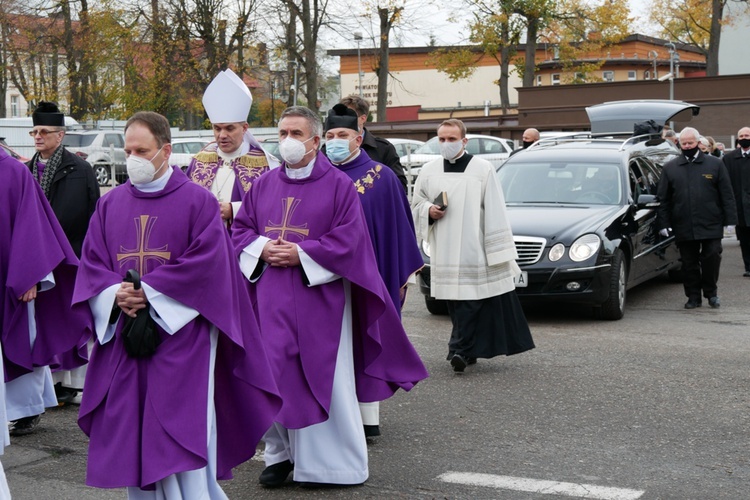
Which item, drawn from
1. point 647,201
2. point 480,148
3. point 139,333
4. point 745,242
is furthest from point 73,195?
point 480,148

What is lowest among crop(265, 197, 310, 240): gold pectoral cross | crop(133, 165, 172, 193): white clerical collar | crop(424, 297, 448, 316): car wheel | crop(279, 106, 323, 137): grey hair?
crop(424, 297, 448, 316): car wheel

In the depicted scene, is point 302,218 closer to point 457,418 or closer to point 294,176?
point 294,176

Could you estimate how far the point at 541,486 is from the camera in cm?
581

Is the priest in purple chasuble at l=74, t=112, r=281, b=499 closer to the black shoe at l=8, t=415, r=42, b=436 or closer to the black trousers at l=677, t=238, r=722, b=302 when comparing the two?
the black shoe at l=8, t=415, r=42, b=436

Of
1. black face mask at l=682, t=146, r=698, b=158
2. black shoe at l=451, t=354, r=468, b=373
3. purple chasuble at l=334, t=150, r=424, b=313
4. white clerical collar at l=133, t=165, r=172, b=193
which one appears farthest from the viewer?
black face mask at l=682, t=146, r=698, b=158

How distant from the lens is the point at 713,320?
456 inches

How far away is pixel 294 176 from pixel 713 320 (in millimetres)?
6917

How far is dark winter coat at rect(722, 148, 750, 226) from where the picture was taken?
1516cm

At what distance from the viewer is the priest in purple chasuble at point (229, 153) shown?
22.6ft

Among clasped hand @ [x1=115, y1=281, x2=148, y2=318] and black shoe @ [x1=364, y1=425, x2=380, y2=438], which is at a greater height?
clasped hand @ [x1=115, y1=281, x2=148, y2=318]

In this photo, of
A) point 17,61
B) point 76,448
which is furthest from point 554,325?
point 17,61

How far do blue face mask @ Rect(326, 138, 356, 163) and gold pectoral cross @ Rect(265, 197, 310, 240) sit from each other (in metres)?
0.96

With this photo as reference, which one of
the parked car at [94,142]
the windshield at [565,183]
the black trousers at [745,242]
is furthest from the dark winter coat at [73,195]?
the parked car at [94,142]

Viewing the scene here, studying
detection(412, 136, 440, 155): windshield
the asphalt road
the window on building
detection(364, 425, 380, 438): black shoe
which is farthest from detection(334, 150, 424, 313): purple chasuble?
the window on building
